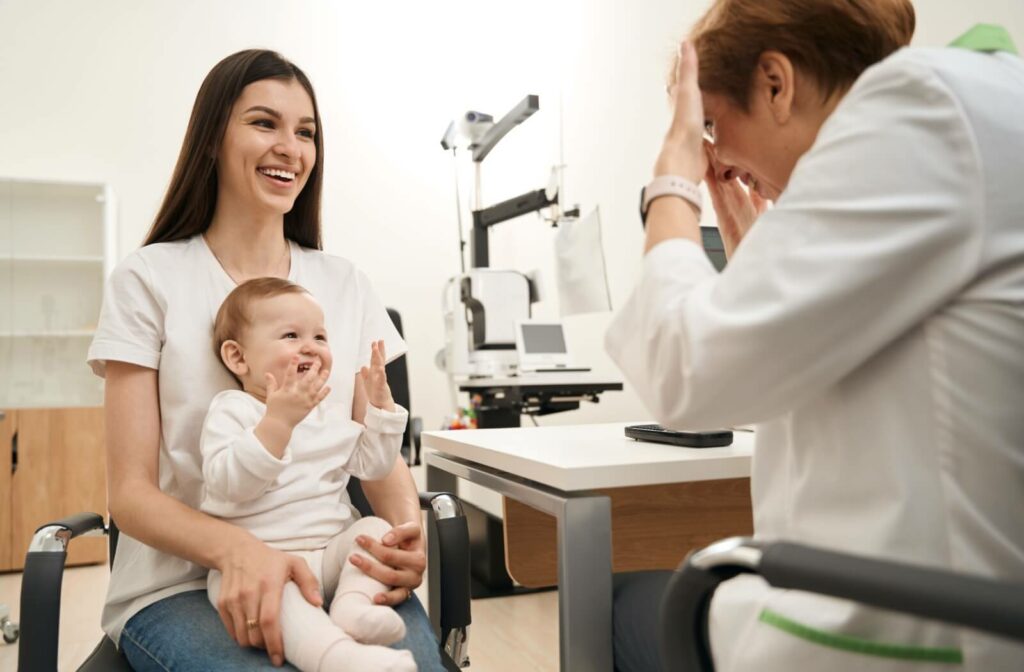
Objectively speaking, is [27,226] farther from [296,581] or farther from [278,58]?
[296,581]

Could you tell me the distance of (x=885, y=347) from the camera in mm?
669

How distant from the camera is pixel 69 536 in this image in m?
1.07

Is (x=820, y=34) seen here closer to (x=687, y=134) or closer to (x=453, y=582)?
(x=687, y=134)

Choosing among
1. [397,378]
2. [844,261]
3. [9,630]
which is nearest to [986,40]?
[844,261]

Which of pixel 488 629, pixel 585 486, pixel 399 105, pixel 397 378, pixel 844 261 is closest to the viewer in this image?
pixel 844 261

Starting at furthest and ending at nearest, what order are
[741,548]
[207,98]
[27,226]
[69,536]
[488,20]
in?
[488,20], [27,226], [207,98], [69,536], [741,548]

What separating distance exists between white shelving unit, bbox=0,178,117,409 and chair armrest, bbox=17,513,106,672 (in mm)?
3378

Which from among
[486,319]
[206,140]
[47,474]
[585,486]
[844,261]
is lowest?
[47,474]

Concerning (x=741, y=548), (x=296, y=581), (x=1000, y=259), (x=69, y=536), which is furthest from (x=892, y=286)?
(x=69, y=536)

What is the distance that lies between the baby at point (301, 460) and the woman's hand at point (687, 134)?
52 cm

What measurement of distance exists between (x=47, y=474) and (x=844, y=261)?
418 cm

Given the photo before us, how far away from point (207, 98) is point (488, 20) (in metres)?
4.57

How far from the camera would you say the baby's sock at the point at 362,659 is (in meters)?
0.88

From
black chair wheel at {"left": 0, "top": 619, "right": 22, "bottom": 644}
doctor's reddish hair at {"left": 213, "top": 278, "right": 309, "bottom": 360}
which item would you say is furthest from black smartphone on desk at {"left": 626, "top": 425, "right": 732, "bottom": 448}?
black chair wheel at {"left": 0, "top": 619, "right": 22, "bottom": 644}
